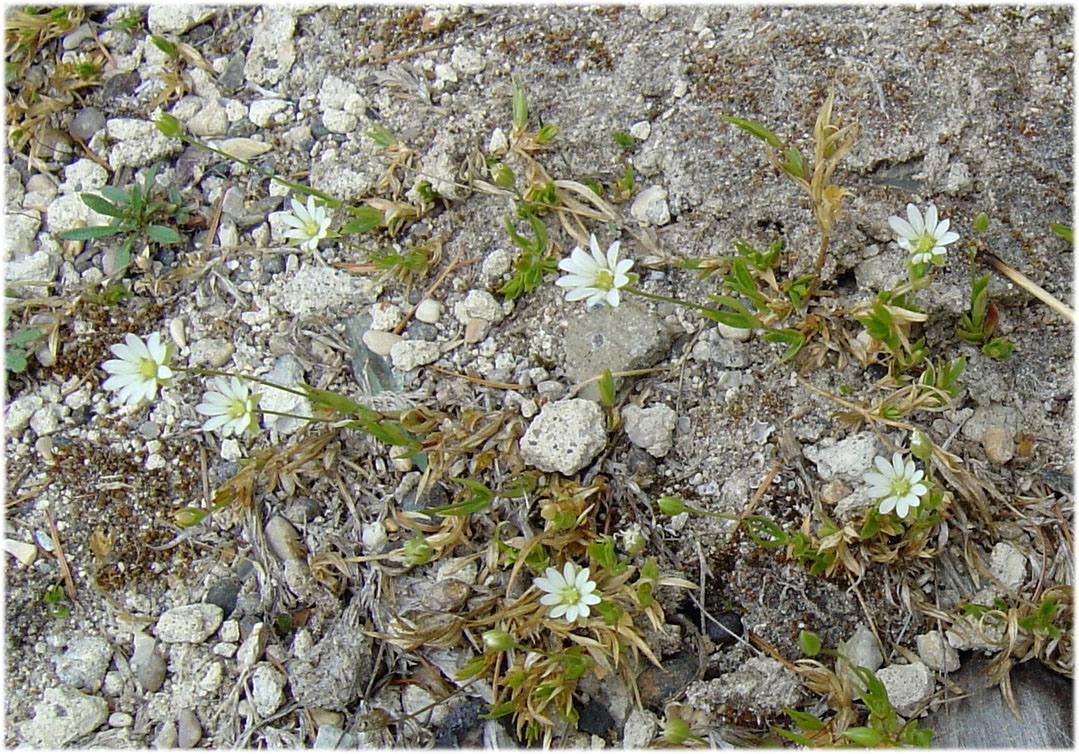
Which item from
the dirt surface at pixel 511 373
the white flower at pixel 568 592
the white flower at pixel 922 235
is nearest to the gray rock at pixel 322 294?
the dirt surface at pixel 511 373

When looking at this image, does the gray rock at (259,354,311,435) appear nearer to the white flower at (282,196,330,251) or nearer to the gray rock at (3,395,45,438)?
the white flower at (282,196,330,251)

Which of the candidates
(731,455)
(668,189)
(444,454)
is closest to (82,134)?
(444,454)

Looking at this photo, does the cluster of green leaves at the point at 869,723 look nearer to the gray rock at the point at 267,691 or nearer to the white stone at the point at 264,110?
the gray rock at the point at 267,691

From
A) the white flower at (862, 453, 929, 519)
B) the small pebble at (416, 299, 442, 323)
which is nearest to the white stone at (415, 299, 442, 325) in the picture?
the small pebble at (416, 299, 442, 323)

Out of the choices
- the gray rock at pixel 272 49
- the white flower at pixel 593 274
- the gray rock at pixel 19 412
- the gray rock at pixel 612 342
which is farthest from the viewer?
the gray rock at pixel 272 49

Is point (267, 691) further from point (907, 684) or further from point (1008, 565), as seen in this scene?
point (1008, 565)

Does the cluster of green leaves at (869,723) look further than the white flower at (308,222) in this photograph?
No

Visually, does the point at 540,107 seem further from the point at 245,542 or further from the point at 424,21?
the point at 245,542

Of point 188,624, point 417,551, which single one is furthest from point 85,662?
point 417,551
